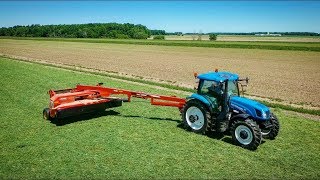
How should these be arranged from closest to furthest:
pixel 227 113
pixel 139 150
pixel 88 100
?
pixel 139 150 < pixel 227 113 < pixel 88 100

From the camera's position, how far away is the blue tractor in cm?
905

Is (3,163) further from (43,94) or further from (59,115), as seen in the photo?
(43,94)

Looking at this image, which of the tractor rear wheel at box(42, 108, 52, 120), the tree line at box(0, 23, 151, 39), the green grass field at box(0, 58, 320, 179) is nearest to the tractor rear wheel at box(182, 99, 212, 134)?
the green grass field at box(0, 58, 320, 179)

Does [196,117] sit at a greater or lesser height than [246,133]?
greater

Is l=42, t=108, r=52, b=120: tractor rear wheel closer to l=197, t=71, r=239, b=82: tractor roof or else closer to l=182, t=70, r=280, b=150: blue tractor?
l=182, t=70, r=280, b=150: blue tractor

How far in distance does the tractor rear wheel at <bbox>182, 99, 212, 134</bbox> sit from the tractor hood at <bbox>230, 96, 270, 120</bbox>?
92cm

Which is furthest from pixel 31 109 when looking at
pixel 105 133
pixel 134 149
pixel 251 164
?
pixel 251 164

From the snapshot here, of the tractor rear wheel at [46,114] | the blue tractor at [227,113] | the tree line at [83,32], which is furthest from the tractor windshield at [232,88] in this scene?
the tree line at [83,32]

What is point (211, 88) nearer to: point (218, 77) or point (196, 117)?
point (218, 77)

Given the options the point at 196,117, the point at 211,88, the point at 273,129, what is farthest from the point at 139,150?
the point at 273,129

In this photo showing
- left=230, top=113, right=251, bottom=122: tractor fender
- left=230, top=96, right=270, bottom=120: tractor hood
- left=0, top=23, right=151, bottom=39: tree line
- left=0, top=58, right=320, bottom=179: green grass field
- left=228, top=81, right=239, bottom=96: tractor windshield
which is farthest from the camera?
left=0, top=23, right=151, bottom=39: tree line

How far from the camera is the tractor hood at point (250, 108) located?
9023mm

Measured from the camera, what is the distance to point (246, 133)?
9.07m

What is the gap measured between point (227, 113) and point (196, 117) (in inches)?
46.5
